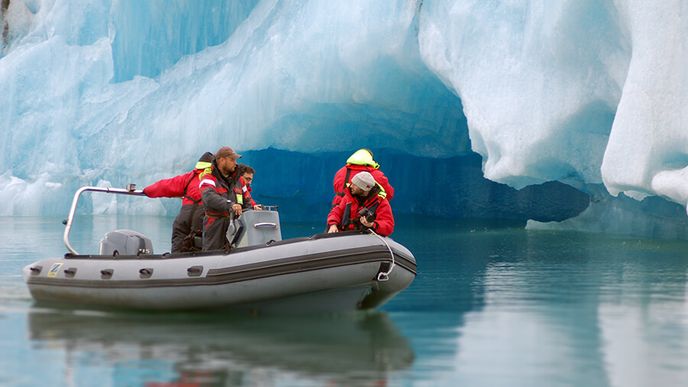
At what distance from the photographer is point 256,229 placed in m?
8.09

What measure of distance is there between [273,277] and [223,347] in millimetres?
1007

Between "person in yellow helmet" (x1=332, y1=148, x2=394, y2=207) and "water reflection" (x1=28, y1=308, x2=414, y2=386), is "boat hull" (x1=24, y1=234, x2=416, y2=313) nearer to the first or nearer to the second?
"water reflection" (x1=28, y1=308, x2=414, y2=386)

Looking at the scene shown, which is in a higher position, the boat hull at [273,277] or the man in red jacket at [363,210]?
the man in red jacket at [363,210]

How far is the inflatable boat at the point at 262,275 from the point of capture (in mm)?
7488

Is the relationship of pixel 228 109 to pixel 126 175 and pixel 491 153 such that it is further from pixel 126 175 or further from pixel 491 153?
pixel 491 153

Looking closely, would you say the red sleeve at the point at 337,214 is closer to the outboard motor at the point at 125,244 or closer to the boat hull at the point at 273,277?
the boat hull at the point at 273,277

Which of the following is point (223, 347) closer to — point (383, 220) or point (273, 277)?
point (273, 277)

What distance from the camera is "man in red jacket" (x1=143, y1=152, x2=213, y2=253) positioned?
8344mm

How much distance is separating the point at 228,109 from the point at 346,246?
13157 millimetres

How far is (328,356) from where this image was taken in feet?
20.7

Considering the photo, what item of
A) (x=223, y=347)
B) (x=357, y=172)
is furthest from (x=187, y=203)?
(x=223, y=347)

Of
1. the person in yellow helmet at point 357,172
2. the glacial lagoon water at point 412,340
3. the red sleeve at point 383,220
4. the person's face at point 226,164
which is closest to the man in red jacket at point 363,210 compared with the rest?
the red sleeve at point 383,220

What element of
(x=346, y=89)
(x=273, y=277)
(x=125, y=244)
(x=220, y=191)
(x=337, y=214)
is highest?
(x=346, y=89)

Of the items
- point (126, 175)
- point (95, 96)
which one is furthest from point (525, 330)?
point (95, 96)
